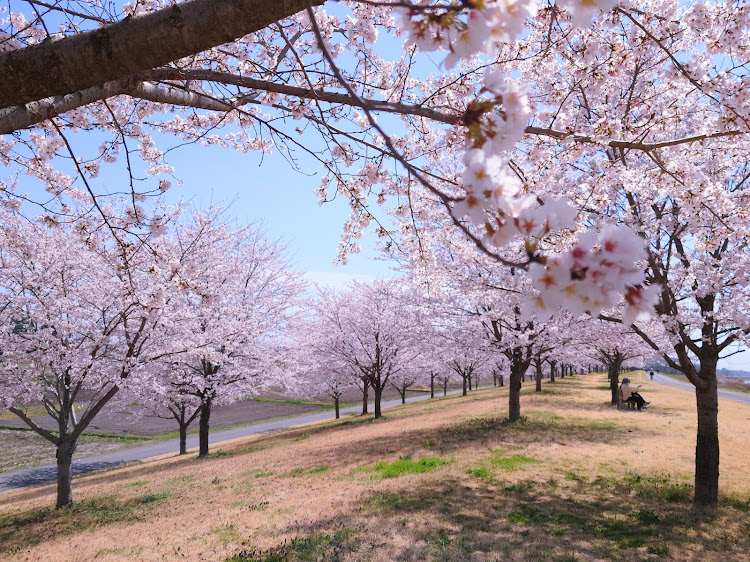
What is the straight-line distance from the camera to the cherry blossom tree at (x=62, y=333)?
940cm

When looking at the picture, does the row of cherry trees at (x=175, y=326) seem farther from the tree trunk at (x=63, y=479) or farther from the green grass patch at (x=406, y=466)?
the green grass patch at (x=406, y=466)

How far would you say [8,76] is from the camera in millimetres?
1887

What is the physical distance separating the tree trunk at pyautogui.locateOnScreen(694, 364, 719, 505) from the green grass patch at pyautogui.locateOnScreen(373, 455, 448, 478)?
14.3 feet

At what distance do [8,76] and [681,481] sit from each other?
1027cm

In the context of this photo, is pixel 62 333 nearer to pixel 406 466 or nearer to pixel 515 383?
pixel 406 466

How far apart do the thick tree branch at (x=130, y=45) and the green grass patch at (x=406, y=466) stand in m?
8.19

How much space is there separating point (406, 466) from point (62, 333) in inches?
326

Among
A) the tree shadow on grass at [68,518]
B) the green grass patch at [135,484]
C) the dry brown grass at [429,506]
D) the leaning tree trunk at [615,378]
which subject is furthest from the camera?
the leaning tree trunk at [615,378]

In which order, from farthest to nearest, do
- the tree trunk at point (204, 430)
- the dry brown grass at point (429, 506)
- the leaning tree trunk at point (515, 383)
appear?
the tree trunk at point (204, 430) < the leaning tree trunk at point (515, 383) < the dry brown grass at point (429, 506)

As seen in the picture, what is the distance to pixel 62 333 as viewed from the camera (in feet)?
32.1

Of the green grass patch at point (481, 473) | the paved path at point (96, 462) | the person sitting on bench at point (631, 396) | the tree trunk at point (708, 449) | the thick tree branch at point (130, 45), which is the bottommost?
the paved path at point (96, 462)

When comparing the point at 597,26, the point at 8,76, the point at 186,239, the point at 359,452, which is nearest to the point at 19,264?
the point at 186,239

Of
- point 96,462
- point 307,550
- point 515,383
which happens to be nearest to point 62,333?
point 307,550

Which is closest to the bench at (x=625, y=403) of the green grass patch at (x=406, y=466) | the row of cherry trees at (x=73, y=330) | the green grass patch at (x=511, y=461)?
the green grass patch at (x=511, y=461)
